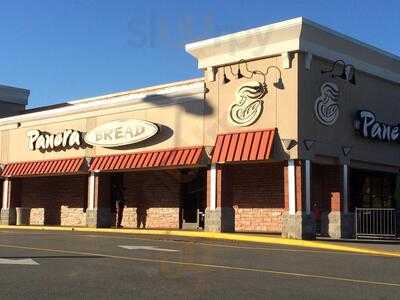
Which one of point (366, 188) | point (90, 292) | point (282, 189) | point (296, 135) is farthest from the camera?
point (366, 188)

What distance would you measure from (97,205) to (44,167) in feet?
14.5

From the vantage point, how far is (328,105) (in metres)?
23.8

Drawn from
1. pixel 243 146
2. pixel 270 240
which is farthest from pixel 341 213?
pixel 243 146

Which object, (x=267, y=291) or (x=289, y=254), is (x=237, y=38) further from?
(x=267, y=291)

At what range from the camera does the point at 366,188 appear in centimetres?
2797

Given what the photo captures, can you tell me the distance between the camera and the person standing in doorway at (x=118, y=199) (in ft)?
100

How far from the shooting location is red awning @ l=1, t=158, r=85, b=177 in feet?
99.0

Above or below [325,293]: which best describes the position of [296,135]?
above

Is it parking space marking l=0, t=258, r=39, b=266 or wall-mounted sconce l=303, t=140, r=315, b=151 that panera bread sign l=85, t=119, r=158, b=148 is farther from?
parking space marking l=0, t=258, r=39, b=266

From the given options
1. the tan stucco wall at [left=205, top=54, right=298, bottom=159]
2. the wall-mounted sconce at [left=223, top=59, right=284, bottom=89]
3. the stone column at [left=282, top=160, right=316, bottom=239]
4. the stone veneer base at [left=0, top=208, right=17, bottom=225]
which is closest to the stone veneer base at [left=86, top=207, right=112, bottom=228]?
the stone veneer base at [left=0, top=208, right=17, bottom=225]

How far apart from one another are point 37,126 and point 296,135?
53.3 feet

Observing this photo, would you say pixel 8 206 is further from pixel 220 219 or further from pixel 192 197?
pixel 220 219

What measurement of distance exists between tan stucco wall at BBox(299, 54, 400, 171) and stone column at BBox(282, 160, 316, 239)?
1.84 ft

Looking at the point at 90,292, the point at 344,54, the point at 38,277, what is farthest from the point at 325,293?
the point at 344,54
